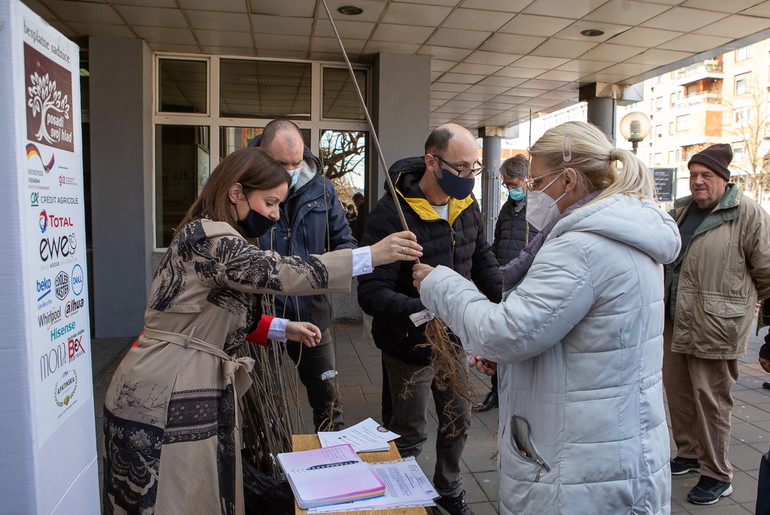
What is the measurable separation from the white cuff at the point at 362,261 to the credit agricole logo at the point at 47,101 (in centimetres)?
93

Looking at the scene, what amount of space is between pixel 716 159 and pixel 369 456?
Answer: 2699 mm

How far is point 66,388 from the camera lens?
1.69 metres

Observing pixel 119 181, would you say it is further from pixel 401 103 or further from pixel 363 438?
pixel 363 438

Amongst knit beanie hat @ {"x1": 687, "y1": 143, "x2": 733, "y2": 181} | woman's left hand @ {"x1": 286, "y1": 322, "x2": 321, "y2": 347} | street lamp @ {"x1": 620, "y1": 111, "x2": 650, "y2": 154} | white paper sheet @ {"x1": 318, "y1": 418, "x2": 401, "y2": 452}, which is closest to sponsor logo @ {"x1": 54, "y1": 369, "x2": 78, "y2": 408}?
woman's left hand @ {"x1": 286, "y1": 322, "x2": 321, "y2": 347}

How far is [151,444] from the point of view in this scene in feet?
5.24

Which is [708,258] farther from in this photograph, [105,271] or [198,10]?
[105,271]

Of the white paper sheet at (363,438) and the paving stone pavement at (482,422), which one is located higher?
the white paper sheet at (363,438)

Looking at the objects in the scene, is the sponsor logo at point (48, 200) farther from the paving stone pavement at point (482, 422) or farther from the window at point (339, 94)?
the window at point (339, 94)

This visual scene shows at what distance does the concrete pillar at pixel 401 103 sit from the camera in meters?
7.17

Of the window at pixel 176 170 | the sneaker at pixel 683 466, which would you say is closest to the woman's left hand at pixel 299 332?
the sneaker at pixel 683 466

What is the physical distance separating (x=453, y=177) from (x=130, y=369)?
1.46m

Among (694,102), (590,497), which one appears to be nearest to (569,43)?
(590,497)

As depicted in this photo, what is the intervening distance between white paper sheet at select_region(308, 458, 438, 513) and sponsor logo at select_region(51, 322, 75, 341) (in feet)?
2.90

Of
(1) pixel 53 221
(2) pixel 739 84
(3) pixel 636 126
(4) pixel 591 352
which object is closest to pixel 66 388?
(1) pixel 53 221
